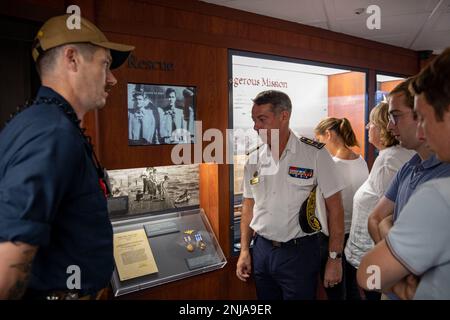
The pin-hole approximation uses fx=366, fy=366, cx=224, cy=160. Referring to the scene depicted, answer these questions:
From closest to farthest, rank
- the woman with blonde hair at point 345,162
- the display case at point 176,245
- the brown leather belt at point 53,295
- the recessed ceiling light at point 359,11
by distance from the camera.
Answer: the brown leather belt at point 53,295
the display case at point 176,245
the recessed ceiling light at point 359,11
the woman with blonde hair at point 345,162

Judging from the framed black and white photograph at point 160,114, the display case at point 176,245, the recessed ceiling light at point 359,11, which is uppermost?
the recessed ceiling light at point 359,11

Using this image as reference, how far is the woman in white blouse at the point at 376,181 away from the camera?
7.72ft

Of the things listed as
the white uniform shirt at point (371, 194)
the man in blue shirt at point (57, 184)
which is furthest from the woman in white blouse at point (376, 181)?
the man in blue shirt at point (57, 184)

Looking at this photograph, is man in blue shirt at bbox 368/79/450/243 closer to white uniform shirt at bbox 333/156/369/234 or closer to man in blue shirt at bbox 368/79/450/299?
man in blue shirt at bbox 368/79/450/299

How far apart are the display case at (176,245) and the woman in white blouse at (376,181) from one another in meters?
0.97

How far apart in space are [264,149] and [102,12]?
1334mm

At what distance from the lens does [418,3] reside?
2.67 m

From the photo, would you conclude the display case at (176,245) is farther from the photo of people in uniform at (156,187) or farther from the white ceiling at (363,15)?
the white ceiling at (363,15)

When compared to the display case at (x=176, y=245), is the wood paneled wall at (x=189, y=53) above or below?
above

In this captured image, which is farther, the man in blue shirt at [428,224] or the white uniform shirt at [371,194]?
the white uniform shirt at [371,194]

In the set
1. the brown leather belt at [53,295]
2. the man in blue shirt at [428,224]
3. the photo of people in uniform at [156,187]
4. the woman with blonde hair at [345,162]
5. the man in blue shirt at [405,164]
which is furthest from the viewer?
the woman with blonde hair at [345,162]

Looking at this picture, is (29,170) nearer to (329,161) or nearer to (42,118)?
(42,118)

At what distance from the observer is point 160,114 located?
2.46m

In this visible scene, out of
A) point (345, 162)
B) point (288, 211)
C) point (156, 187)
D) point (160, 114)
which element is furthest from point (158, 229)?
point (345, 162)
